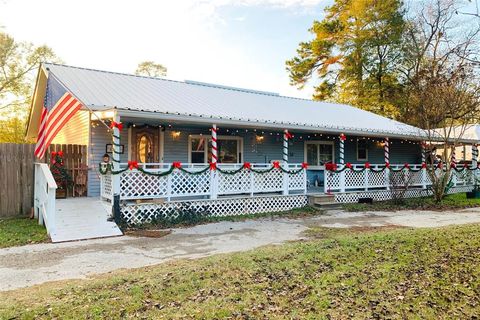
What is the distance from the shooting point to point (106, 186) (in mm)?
9875

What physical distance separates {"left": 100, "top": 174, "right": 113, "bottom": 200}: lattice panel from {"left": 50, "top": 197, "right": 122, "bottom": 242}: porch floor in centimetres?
32

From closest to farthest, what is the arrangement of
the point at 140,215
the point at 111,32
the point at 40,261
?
the point at 40,261, the point at 140,215, the point at 111,32

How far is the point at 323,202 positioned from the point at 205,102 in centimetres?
583

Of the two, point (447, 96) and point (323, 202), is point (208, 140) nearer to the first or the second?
point (323, 202)

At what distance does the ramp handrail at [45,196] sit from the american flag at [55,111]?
2.02ft

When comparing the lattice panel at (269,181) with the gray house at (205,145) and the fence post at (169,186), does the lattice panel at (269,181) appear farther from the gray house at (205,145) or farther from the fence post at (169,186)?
the fence post at (169,186)

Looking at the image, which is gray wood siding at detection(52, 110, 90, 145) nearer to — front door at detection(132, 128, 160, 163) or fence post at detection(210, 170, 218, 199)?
front door at detection(132, 128, 160, 163)

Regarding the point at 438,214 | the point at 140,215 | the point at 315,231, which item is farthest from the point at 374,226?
the point at 140,215

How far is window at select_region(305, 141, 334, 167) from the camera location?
1683cm

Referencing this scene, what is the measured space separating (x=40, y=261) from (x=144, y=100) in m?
6.39

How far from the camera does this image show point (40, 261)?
607cm

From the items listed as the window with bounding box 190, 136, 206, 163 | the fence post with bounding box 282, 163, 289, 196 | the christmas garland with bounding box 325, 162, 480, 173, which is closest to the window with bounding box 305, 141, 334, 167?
the christmas garland with bounding box 325, 162, 480, 173

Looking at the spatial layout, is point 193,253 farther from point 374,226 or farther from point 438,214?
point 438,214

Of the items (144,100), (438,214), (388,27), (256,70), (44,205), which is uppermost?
(388,27)
